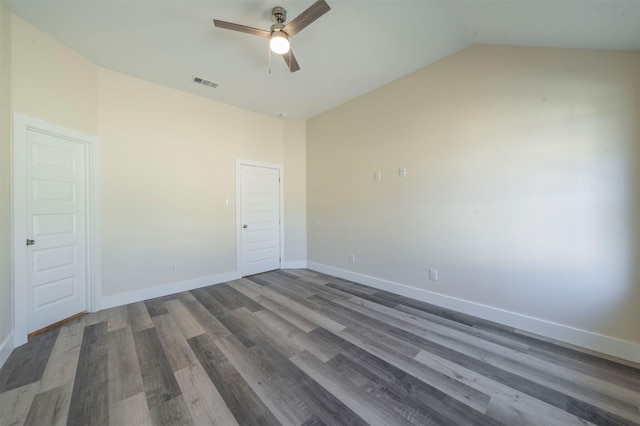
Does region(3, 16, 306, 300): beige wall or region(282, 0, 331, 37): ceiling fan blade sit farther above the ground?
region(282, 0, 331, 37): ceiling fan blade

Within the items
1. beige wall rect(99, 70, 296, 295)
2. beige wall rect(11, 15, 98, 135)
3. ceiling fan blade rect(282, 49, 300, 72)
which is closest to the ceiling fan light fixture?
ceiling fan blade rect(282, 49, 300, 72)

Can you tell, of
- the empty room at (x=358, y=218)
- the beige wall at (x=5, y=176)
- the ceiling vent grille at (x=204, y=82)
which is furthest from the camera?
the ceiling vent grille at (x=204, y=82)

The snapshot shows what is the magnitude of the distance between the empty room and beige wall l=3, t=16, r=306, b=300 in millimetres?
25

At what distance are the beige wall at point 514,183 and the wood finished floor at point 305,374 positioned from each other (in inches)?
19.8

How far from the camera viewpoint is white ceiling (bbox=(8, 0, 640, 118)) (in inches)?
73.7

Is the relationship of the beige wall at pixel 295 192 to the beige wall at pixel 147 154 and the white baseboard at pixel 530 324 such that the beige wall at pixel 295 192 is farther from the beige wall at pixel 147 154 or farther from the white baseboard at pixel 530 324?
the white baseboard at pixel 530 324

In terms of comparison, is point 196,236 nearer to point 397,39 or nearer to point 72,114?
point 72,114

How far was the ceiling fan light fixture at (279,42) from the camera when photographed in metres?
2.00

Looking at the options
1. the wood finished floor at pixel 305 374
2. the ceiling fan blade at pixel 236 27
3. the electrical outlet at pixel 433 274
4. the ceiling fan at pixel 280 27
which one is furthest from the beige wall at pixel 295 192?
the ceiling fan blade at pixel 236 27

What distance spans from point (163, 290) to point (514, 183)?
456 cm

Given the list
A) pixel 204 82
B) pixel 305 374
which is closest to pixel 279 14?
pixel 204 82

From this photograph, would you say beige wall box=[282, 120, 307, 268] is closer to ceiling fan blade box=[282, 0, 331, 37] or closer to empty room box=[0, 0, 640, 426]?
empty room box=[0, 0, 640, 426]

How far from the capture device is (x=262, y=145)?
445cm

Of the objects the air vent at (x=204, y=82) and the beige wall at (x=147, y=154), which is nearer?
the beige wall at (x=147, y=154)
